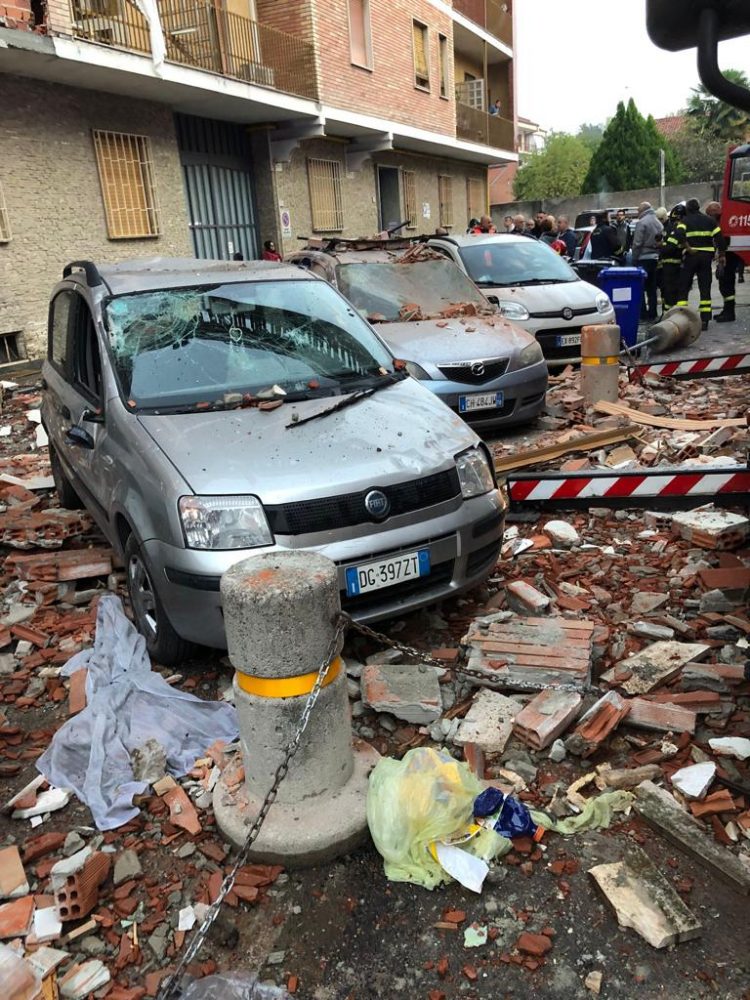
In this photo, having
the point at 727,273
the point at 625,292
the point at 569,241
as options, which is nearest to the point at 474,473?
the point at 625,292

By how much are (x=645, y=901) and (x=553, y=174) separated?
67264 mm

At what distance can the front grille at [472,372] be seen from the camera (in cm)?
753

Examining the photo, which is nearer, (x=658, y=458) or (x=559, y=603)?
(x=559, y=603)

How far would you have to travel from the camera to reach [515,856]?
2826mm

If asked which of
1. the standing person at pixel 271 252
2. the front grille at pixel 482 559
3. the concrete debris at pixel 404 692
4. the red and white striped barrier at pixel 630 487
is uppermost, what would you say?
the standing person at pixel 271 252

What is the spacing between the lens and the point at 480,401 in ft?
25.1

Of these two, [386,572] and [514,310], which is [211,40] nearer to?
[514,310]

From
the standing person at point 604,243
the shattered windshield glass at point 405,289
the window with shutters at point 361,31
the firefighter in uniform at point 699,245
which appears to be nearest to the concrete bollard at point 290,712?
the shattered windshield glass at point 405,289

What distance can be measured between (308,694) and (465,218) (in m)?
30.7

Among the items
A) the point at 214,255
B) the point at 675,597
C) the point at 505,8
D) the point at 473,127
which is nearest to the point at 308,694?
the point at 675,597

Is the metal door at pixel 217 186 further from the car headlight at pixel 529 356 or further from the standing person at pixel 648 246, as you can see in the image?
the car headlight at pixel 529 356

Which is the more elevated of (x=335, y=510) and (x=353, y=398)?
(x=353, y=398)

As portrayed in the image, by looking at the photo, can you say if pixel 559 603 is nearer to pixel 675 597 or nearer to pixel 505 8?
pixel 675 597

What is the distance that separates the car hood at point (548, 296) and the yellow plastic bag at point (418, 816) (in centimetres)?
821
